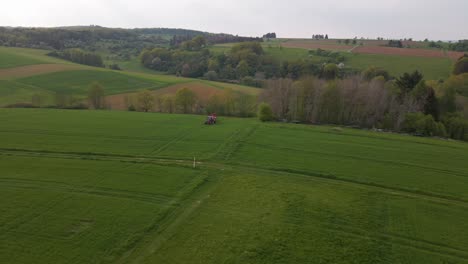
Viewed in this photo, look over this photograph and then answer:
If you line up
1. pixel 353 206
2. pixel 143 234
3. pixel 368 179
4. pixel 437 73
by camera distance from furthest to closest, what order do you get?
1. pixel 437 73
2. pixel 368 179
3. pixel 353 206
4. pixel 143 234

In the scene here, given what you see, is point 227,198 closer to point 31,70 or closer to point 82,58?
point 31,70

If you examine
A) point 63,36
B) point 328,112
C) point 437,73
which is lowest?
point 328,112


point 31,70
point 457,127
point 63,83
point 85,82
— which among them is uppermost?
point 31,70

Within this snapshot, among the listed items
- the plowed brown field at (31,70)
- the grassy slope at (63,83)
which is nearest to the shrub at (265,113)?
the grassy slope at (63,83)

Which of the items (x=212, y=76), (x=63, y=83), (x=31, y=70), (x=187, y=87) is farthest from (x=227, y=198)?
(x=31, y=70)

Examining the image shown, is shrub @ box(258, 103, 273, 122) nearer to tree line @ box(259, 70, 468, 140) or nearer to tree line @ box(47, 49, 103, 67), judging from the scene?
tree line @ box(259, 70, 468, 140)

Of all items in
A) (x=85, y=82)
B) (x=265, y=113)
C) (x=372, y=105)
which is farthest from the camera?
(x=85, y=82)

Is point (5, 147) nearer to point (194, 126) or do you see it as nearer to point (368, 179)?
point (194, 126)

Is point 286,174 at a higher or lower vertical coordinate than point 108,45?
lower

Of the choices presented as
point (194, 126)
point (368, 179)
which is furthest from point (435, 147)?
point (194, 126)

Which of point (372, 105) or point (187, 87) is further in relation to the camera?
point (187, 87)
